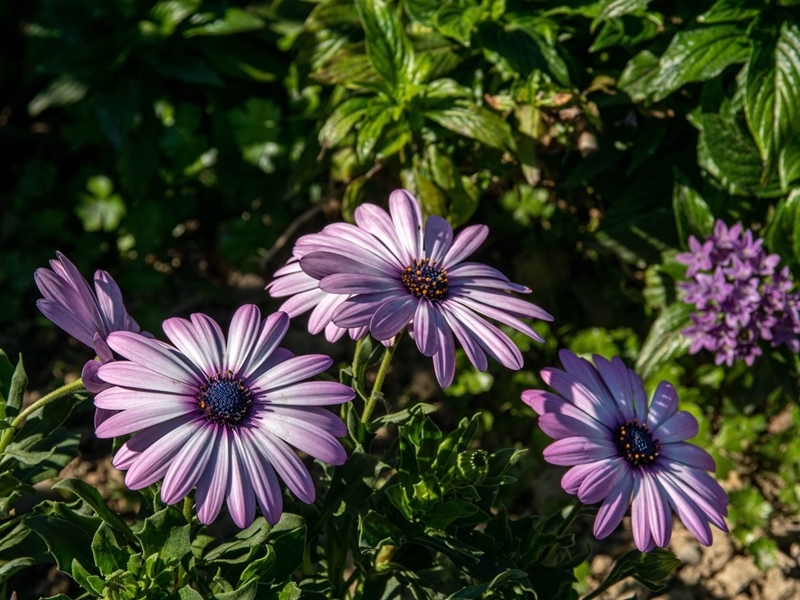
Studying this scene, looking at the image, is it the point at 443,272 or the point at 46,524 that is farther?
the point at 443,272

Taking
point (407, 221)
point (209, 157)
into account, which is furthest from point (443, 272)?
point (209, 157)

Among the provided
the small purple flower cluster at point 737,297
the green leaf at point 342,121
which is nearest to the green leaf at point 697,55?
the small purple flower cluster at point 737,297

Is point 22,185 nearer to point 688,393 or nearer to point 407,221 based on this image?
point 407,221

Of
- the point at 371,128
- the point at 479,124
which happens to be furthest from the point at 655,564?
the point at 371,128

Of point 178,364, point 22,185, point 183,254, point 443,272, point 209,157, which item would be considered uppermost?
point 443,272

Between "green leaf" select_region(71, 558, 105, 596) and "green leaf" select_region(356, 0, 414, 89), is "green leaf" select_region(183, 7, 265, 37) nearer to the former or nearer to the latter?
"green leaf" select_region(356, 0, 414, 89)

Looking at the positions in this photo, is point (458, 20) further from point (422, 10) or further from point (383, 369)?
point (383, 369)

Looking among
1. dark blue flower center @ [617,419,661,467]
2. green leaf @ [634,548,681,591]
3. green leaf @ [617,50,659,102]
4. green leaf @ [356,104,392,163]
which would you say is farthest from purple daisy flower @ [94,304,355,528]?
green leaf @ [617,50,659,102]
